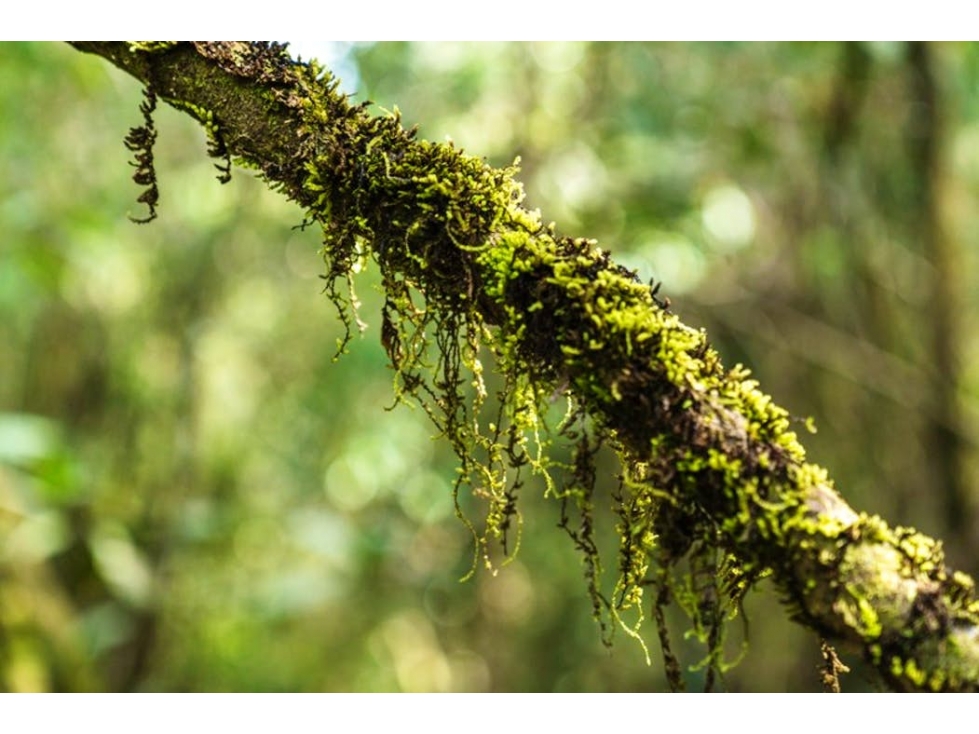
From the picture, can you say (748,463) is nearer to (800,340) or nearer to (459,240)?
(459,240)

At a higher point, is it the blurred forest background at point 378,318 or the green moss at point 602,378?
the blurred forest background at point 378,318

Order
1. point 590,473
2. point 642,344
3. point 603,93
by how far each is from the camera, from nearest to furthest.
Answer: point 642,344 < point 590,473 < point 603,93

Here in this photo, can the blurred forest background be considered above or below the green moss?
above

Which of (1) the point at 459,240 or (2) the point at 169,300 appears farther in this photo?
(2) the point at 169,300

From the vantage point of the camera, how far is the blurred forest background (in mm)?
4219

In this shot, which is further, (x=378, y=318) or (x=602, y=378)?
(x=378, y=318)

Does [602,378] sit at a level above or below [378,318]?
below

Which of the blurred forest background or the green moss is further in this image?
the blurred forest background

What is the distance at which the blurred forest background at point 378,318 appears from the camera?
4.22m

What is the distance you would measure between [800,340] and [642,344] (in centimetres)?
442

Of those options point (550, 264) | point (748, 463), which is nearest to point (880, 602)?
point (748, 463)

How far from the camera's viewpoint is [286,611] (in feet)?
16.1

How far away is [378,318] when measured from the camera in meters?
5.54

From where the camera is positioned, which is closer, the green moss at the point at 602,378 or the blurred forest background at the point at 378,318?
the green moss at the point at 602,378
